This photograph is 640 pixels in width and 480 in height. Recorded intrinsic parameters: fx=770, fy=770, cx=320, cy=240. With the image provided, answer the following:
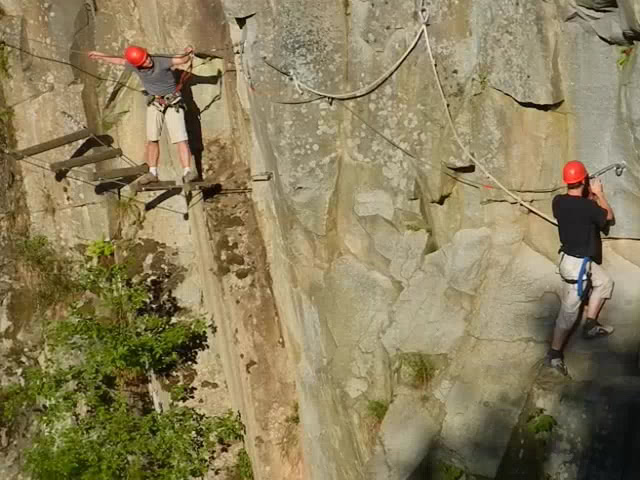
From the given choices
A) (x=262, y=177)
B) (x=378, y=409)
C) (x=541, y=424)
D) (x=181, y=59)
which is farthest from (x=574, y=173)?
(x=181, y=59)

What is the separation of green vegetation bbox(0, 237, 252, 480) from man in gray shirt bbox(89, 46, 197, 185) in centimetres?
179

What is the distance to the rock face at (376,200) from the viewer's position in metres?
6.32

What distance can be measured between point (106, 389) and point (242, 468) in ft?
6.16

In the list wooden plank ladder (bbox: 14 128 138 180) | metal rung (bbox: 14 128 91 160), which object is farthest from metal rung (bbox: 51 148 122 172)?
metal rung (bbox: 14 128 91 160)

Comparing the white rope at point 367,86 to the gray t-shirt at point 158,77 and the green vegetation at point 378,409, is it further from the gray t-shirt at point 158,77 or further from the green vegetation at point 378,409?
the green vegetation at point 378,409

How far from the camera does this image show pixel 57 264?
9.19m

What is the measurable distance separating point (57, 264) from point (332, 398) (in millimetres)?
3781

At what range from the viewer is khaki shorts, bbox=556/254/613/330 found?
5.92 meters

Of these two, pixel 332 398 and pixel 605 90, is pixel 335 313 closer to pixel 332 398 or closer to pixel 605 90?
pixel 332 398

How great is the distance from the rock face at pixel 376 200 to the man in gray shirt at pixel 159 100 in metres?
0.64

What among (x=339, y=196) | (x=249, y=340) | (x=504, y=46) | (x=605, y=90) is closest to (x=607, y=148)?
(x=605, y=90)

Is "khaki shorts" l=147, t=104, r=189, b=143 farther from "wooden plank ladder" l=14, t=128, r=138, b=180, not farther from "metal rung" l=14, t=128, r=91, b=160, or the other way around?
"metal rung" l=14, t=128, r=91, b=160

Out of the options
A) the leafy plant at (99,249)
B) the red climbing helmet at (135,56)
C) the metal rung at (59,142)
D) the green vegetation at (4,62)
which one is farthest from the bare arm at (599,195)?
the green vegetation at (4,62)

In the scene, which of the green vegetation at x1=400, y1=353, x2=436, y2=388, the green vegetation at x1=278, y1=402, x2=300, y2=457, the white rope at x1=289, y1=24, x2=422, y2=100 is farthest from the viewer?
the green vegetation at x1=278, y1=402, x2=300, y2=457
